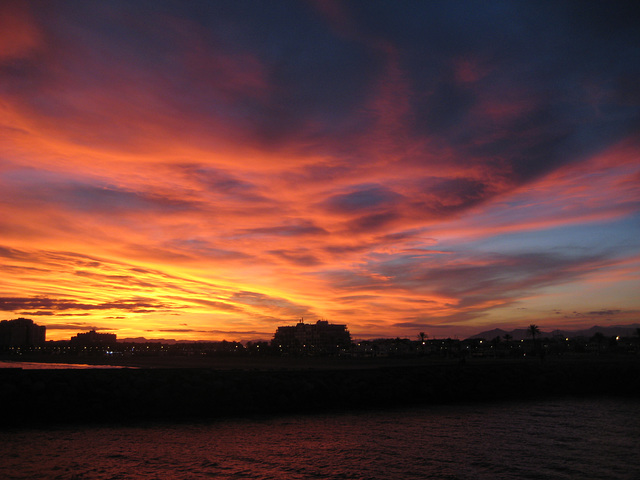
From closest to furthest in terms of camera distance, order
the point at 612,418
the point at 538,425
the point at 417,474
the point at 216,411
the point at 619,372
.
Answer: the point at 417,474 → the point at 538,425 → the point at 612,418 → the point at 216,411 → the point at 619,372

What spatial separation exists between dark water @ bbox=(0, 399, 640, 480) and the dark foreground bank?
4.22 metres

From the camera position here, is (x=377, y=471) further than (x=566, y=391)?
No

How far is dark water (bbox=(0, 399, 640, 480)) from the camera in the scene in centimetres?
1622

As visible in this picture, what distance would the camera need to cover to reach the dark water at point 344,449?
53.2 ft

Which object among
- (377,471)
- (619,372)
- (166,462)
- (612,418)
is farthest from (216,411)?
(619,372)

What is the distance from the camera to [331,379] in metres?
36.7

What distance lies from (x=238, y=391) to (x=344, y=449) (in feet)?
48.0

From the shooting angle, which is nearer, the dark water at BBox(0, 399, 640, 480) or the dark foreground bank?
the dark water at BBox(0, 399, 640, 480)

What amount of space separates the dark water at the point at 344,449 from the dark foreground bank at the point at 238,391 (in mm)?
4216

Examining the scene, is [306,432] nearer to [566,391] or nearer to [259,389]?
[259,389]

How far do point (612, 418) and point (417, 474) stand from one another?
18.4 m

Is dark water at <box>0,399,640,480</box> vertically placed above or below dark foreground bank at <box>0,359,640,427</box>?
below

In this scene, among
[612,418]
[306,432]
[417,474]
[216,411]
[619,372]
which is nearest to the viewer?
[417,474]

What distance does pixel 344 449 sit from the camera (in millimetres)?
19625
